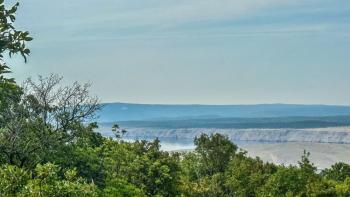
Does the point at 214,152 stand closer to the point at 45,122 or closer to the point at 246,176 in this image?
the point at 246,176

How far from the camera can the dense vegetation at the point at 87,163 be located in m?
22.6

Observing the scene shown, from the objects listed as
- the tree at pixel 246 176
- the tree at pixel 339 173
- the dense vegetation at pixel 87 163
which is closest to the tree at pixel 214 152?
the dense vegetation at pixel 87 163

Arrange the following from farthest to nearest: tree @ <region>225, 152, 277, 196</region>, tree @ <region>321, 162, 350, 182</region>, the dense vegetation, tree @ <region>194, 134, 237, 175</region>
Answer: tree @ <region>194, 134, 237, 175</region> → tree @ <region>321, 162, 350, 182</region> → tree @ <region>225, 152, 277, 196</region> → the dense vegetation

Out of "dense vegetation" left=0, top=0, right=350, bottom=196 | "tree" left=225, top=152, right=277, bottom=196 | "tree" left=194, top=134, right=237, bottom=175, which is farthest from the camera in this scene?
"tree" left=194, top=134, right=237, bottom=175

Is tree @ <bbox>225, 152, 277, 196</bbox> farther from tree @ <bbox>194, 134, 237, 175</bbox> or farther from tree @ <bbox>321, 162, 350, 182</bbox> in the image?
tree @ <bbox>321, 162, 350, 182</bbox>

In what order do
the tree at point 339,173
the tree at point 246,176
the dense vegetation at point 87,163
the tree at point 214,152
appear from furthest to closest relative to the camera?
the tree at point 214,152, the tree at point 339,173, the tree at point 246,176, the dense vegetation at point 87,163

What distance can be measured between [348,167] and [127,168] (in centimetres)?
4363

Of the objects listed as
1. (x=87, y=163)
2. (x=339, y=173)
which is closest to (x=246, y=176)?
(x=339, y=173)

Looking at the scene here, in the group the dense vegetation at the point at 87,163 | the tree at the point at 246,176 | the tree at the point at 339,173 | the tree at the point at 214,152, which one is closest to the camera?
the dense vegetation at the point at 87,163

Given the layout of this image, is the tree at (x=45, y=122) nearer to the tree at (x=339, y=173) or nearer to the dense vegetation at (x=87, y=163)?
the dense vegetation at (x=87, y=163)

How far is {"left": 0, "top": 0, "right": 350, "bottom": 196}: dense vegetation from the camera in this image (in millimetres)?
22609

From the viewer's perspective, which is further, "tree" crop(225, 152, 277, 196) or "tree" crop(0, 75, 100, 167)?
"tree" crop(225, 152, 277, 196)

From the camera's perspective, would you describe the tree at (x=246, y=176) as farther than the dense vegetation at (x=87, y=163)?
Yes

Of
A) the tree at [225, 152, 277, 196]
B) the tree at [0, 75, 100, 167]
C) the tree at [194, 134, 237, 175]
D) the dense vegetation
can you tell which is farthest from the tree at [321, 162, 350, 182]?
the tree at [0, 75, 100, 167]
